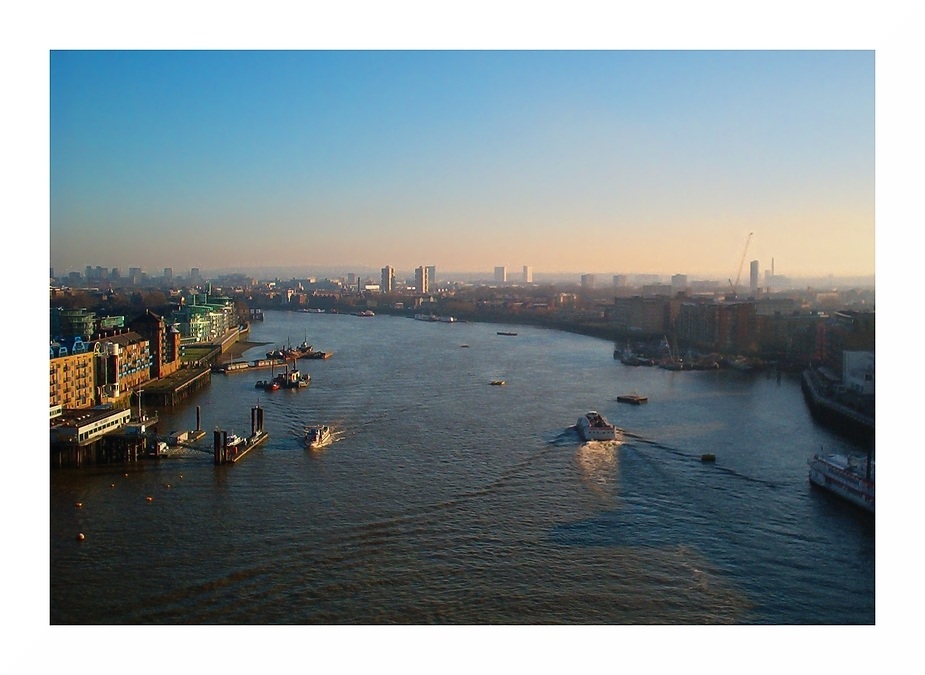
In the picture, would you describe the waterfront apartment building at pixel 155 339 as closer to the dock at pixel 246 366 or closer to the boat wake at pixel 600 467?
the dock at pixel 246 366

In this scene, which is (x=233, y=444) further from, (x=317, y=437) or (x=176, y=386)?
(x=176, y=386)

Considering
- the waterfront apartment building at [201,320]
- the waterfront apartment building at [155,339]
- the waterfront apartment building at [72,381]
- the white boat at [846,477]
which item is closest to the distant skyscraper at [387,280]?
the waterfront apartment building at [201,320]

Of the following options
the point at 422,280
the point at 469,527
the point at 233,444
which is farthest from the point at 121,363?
the point at 422,280

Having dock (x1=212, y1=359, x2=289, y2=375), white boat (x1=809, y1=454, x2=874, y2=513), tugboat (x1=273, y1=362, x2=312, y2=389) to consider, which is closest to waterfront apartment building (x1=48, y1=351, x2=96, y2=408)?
tugboat (x1=273, y1=362, x2=312, y2=389)

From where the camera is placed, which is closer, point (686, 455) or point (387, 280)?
point (686, 455)
